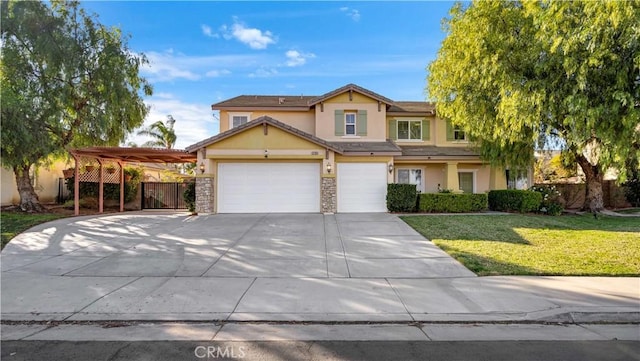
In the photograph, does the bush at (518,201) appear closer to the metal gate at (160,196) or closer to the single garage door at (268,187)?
the single garage door at (268,187)

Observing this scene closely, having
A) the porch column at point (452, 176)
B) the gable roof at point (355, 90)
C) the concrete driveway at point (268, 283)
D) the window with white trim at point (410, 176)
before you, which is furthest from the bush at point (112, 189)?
the porch column at point (452, 176)

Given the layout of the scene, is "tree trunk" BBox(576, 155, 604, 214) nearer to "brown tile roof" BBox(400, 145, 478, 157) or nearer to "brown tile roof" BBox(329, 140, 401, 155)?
"brown tile roof" BBox(400, 145, 478, 157)

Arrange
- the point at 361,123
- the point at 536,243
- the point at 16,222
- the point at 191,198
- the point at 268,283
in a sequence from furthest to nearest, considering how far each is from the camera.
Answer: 1. the point at 361,123
2. the point at 191,198
3. the point at 16,222
4. the point at 536,243
5. the point at 268,283

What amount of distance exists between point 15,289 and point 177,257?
2.99 metres

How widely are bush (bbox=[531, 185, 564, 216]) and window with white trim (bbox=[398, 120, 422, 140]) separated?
22.4 feet

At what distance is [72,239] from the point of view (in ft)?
34.4

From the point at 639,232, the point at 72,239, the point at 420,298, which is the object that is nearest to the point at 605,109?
the point at 420,298

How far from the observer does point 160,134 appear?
33281 mm

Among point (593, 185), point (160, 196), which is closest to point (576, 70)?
point (593, 185)

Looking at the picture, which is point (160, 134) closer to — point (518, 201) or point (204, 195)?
point (204, 195)

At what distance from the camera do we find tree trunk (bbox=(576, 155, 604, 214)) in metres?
17.6

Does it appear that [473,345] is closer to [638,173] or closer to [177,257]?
[177,257]

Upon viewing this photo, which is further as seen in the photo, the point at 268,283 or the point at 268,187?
the point at 268,187

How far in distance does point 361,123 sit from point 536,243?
1088cm
